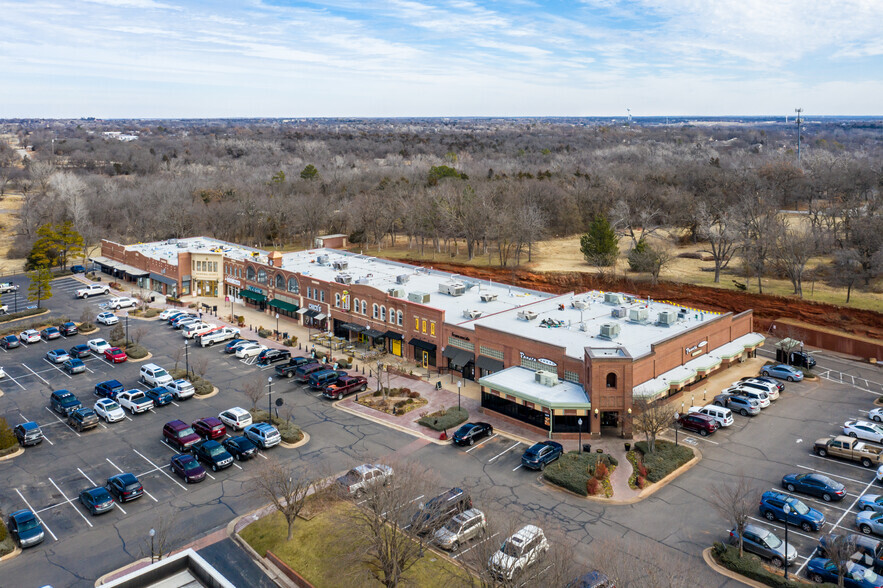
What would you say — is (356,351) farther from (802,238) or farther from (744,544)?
(802,238)

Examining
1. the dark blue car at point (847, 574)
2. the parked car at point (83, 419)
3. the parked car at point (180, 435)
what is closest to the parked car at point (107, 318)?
the parked car at point (83, 419)

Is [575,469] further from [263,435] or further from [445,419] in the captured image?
[263,435]

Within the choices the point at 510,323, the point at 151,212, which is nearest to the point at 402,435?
the point at 510,323

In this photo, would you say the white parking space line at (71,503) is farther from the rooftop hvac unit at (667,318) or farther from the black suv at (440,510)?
the rooftop hvac unit at (667,318)

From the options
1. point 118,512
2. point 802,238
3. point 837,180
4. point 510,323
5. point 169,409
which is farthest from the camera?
point 837,180

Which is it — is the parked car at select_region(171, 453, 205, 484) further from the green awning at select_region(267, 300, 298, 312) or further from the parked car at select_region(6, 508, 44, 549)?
the green awning at select_region(267, 300, 298, 312)

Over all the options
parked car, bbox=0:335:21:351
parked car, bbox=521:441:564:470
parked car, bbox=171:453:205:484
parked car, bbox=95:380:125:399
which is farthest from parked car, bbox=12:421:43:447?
parked car, bbox=521:441:564:470
